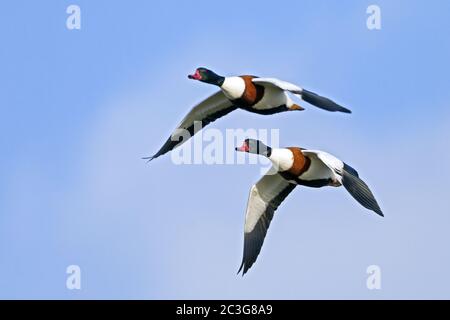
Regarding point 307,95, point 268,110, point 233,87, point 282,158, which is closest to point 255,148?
point 282,158

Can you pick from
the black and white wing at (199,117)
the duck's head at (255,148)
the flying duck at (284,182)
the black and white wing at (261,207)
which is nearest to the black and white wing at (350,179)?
the flying duck at (284,182)

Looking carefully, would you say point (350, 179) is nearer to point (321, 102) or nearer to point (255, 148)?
point (321, 102)

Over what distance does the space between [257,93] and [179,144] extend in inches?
58.3

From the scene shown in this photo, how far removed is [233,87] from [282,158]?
0.97m

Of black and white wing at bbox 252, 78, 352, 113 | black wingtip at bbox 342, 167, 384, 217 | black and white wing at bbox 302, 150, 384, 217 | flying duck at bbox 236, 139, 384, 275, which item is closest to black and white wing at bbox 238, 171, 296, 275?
flying duck at bbox 236, 139, 384, 275

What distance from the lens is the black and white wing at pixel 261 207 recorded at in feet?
59.3

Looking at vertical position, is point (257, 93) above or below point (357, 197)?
above

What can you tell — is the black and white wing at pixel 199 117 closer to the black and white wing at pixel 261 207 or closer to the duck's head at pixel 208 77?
the duck's head at pixel 208 77

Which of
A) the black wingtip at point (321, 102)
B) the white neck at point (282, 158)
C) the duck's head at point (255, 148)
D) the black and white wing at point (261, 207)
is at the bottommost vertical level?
the black and white wing at point (261, 207)

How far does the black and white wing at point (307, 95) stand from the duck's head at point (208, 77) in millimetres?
406

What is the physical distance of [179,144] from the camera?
734 inches

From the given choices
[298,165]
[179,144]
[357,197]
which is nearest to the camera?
[357,197]
